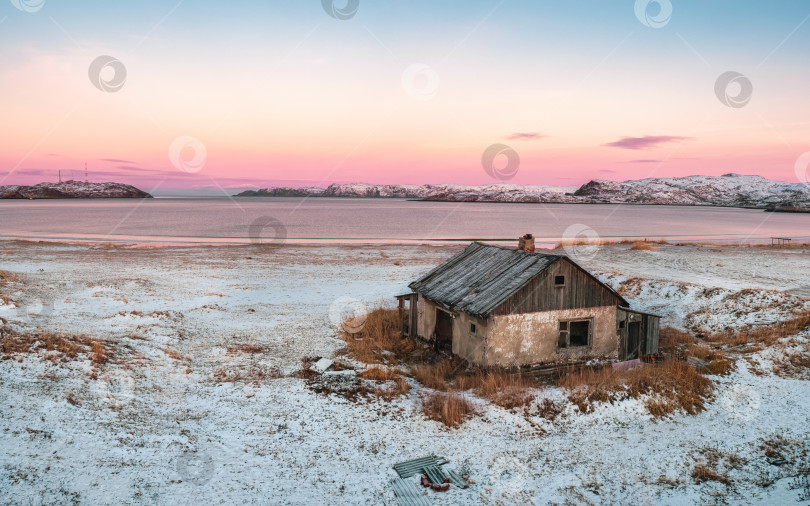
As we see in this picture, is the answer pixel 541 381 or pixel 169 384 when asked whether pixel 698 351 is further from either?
pixel 169 384

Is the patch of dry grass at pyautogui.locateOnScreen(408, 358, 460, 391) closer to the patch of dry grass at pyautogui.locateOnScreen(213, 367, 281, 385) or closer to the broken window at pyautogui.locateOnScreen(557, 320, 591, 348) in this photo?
the broken window at pyautogui.locateOnScreen(557, 320, 591, 348)

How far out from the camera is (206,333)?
67.4ft

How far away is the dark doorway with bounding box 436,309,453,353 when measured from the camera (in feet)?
61.5

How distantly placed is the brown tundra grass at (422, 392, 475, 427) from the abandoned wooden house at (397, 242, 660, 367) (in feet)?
7.45

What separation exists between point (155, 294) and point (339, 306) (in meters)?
10.2

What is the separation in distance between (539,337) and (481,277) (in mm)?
2963

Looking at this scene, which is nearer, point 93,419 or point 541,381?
point 93,419

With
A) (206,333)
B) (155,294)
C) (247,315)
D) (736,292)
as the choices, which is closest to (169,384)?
(206,333)

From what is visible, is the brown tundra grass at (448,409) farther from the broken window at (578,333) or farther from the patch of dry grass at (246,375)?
the broken window at (578,333)

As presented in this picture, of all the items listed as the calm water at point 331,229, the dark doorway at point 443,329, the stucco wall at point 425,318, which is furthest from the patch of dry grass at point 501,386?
the calm water at point 331,229

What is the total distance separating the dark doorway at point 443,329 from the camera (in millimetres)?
18734

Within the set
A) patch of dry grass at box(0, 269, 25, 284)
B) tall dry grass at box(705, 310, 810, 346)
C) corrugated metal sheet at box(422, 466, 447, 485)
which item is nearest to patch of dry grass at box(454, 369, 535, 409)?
corrugated metal sheet at box(422, 466, 447, 485)

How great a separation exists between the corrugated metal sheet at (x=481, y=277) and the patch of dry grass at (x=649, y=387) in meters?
3.27

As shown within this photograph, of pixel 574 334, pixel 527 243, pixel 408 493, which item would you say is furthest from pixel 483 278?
pixel 408 493
